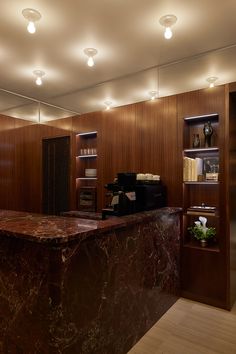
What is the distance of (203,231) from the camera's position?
3137 mm

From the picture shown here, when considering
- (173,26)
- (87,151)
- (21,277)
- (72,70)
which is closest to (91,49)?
(72,70)

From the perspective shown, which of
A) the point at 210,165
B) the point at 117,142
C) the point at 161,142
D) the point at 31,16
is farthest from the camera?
the point at 117,142

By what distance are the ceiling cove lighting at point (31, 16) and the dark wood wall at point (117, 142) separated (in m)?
1.62

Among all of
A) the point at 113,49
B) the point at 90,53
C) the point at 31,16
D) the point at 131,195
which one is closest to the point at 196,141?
the point at 131,195

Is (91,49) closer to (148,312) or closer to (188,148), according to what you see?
(188,148)

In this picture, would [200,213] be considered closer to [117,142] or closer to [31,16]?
[117,142]

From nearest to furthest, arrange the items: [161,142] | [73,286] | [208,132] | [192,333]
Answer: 1. [73,286]
2. [192,333]
3. [208,132]
4. [161,142]

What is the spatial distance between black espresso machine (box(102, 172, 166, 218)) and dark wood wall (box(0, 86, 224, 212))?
0.40m

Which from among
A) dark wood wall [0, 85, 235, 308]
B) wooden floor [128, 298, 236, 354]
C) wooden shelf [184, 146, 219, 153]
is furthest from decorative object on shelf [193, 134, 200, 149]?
wooden floor [128, 298, 236, 354]

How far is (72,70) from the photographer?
3881 mm

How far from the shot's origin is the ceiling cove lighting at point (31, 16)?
8.29 feet

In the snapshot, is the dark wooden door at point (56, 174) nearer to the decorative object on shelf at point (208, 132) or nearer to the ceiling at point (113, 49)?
the ceiling at point (113, 49)

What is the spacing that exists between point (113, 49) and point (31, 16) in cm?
107

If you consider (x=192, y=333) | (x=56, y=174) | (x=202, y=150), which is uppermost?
(x=202, y=150)
